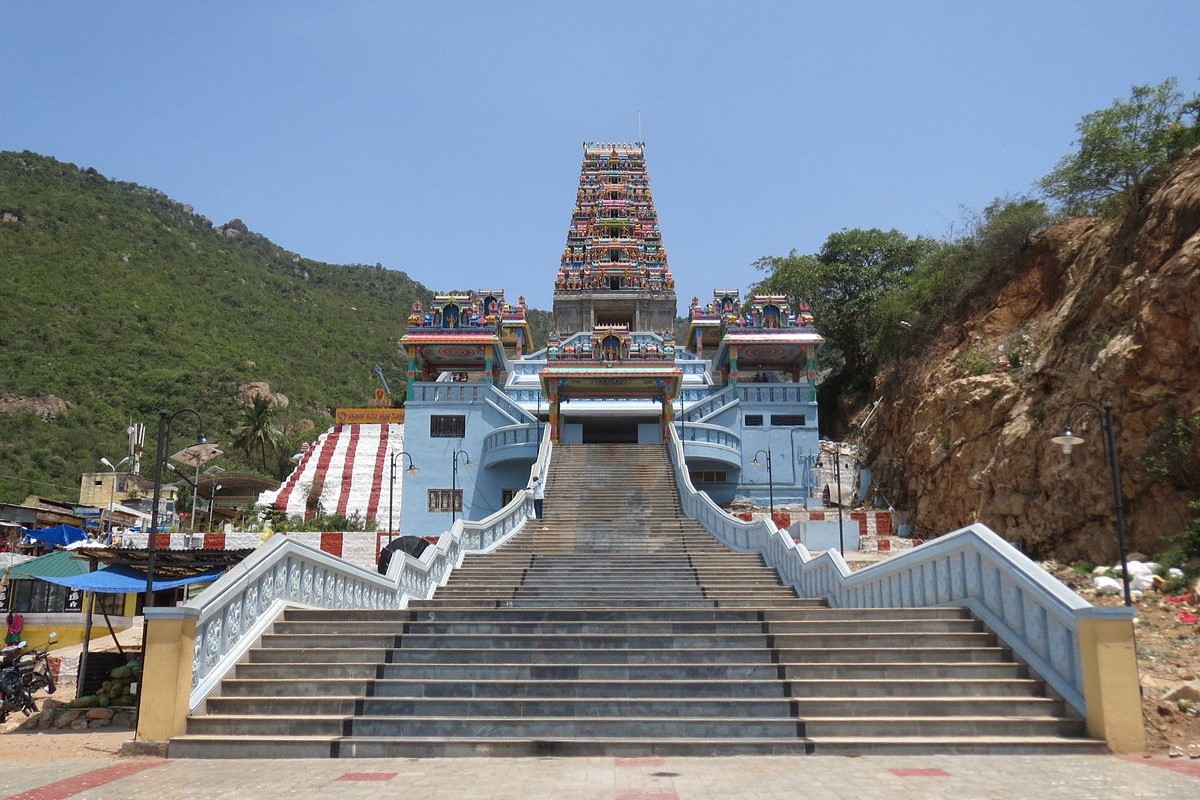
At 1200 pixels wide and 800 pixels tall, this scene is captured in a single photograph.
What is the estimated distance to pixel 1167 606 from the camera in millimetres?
13398

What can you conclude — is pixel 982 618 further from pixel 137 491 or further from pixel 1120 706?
pixel 137 491

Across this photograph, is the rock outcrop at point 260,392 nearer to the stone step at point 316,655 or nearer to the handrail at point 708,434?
the handrail at point 708,434

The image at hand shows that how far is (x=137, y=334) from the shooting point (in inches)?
2766

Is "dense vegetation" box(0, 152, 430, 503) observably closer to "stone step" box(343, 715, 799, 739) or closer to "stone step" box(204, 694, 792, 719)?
"stone step" box(204, 694, 792, 719)

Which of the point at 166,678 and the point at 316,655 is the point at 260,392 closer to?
the point at 316,655

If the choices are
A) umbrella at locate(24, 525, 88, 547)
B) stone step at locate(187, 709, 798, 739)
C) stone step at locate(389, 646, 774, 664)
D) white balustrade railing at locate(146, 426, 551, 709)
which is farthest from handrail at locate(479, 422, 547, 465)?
stone step at locate(187, 709, 798, 739)

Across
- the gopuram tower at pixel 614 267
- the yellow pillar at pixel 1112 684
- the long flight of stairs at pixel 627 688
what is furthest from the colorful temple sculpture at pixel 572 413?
the yellow pillar at pixel 1112 684

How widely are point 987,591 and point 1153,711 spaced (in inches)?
86.1

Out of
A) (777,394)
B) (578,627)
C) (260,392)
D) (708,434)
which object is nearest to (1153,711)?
(578,627)

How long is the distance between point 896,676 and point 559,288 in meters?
45.4

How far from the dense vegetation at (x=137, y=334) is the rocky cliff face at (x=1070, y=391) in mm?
41474

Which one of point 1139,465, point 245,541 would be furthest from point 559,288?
point 1139,465

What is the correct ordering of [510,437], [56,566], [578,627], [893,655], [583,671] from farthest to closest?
[510,437] < [56,566] < [578,627] < [893,655] < [583,671]

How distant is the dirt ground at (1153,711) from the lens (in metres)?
8.29
